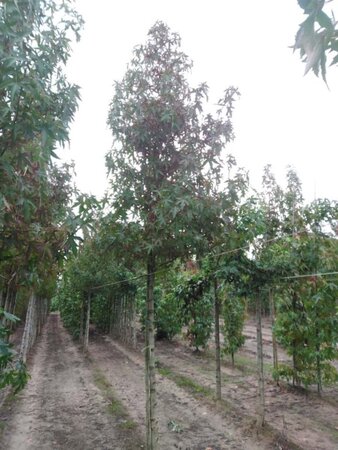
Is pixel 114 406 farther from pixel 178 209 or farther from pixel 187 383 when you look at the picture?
pixel 178 209

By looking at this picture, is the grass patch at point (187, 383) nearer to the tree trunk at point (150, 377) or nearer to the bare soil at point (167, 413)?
the bare soil at point (167, 413)

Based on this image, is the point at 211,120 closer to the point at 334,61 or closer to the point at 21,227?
the point at 21,227

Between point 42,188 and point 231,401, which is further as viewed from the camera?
point 231,401

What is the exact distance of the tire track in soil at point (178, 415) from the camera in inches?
263

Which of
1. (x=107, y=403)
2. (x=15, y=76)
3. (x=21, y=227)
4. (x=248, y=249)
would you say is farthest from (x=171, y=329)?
(x=15, y=76)

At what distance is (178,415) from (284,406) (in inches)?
101

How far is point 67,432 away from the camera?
295 inches

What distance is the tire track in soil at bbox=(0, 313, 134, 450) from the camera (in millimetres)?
6906

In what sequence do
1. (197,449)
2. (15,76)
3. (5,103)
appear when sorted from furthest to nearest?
(197,449), (5,103), (15,76)

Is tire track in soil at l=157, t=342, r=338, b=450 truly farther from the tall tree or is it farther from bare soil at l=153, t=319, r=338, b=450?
the tall tree

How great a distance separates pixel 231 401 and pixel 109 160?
673 centimetres

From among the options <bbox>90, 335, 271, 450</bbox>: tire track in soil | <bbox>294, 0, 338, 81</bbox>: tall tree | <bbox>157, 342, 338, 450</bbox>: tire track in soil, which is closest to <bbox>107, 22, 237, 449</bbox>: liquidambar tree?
<bbox>90, 335, 271, 450</bbox>: tire track in soil

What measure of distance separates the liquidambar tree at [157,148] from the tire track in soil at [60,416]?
1979 mm

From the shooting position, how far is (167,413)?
28.0 feet
